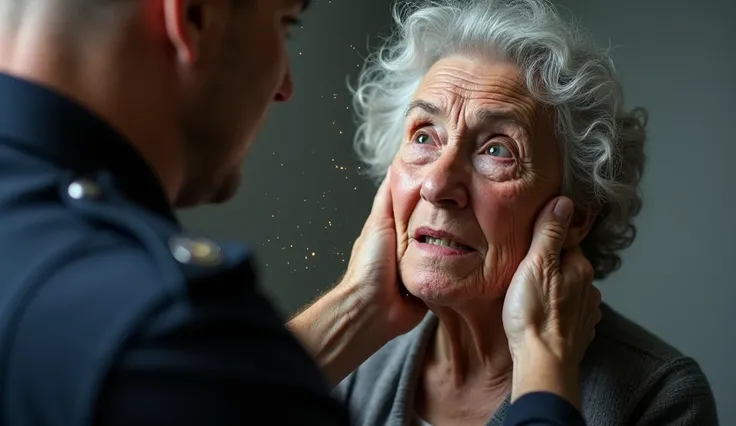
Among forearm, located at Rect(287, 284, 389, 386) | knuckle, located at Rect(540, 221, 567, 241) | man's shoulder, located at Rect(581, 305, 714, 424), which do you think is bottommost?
forearm, located at Rect(287, 284, 389, 386)

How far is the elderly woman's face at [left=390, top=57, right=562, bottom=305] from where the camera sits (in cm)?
146

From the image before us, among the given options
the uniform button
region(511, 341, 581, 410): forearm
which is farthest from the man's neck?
region(511, 341, 581, 410): forearm

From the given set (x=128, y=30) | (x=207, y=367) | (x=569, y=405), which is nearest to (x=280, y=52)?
(x=128, y=30)

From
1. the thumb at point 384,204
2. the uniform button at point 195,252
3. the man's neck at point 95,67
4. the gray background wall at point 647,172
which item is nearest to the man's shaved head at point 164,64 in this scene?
the man's neck at point 95,67

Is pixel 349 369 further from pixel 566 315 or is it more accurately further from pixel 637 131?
pixel 637 131

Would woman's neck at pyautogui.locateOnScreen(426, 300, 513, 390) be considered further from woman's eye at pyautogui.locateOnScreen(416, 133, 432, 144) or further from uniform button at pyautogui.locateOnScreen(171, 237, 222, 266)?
uniform button at pyautogui.locateOnScreen(171, 237, 222, 266)

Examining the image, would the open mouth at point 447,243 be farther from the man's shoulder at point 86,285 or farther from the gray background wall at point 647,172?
the man's shoulder at point 86,285

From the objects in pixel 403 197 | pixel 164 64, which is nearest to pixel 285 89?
pixel 164 64

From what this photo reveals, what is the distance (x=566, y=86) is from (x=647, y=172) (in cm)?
80

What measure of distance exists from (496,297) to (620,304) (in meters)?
0.93

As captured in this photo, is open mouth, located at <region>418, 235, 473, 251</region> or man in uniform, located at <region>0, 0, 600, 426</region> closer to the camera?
man in uniform, located at <region>0, 0, 600, 426</region>

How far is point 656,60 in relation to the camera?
2.18m

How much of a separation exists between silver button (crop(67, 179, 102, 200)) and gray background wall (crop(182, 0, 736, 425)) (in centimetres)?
112

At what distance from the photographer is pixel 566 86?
1521 mm
